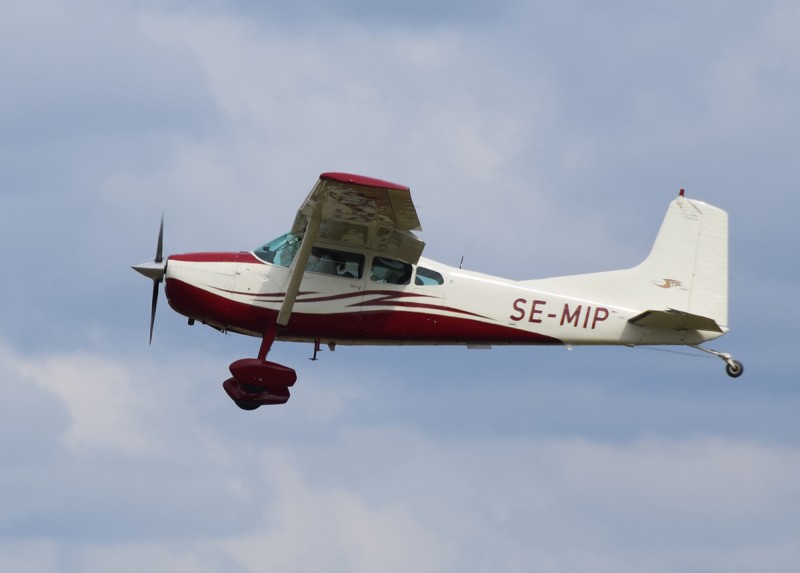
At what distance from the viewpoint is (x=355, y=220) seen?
17516 millimetres

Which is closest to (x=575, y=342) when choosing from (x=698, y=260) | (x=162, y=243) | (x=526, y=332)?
(x=526, y=332)

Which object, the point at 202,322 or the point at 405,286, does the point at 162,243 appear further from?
the point at 405,286

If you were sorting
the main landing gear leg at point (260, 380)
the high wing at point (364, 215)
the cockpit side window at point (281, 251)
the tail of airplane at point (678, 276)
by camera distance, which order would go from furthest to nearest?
the tail of airplane at point (678, 276) < the cockpit side window at point (281, 251) < the main landing gear leg at point (260, 380) < the high wing at point (364, 215)

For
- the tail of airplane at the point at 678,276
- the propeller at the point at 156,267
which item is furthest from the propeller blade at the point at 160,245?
the tail of airplane at the point at 678,276

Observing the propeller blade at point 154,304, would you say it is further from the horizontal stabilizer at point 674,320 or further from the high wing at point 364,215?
the horizontal stabilizer at point 674,320

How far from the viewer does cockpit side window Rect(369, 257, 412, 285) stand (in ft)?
59.9

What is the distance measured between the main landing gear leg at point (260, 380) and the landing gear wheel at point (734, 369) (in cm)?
669

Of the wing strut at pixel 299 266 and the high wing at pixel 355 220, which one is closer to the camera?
the high wing at pixel 355 220

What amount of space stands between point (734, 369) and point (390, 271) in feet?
18.2

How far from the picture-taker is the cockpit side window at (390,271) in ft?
59.9

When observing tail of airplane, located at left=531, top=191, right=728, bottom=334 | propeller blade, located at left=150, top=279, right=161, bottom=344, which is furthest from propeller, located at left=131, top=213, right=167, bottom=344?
tail of airplane, located at left=531, top=191, right=728, bottom=334

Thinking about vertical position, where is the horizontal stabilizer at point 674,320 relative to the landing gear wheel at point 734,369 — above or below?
above

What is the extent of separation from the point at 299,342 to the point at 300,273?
137cm

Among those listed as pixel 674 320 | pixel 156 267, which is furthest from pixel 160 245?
pixel 674 320
